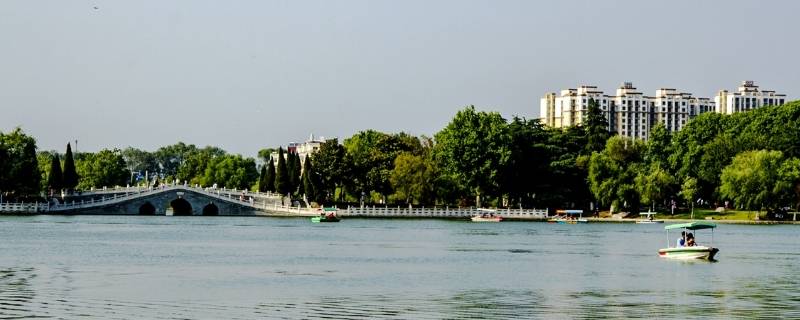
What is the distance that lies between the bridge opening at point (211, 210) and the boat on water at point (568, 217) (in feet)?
113

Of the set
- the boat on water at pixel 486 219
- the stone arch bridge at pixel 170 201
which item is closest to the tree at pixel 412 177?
the boat on water at pixel 486 219

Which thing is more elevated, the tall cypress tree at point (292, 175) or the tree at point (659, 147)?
the tree at point (659, 147)

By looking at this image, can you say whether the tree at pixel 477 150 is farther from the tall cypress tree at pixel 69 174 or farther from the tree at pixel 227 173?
the tree at pixel 227 173

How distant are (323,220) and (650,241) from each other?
42.8 m

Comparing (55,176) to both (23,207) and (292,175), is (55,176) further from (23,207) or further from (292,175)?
(292,175)

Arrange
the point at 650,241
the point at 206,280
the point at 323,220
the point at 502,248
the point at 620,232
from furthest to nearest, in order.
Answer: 1. the point at 323,220
2. the point at 620,232
3. the point at 650,241
4. the point at 502,248
5. the point at 206,280

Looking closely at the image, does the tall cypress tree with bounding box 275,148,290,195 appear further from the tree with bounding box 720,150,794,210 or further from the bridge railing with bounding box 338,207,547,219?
the tree with bounding box 720,150,794,210

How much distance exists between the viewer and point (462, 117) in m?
130

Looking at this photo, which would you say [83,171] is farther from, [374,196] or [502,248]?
[502,248]

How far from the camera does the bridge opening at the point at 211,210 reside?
5482 inches

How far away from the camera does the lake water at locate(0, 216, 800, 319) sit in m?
37.3

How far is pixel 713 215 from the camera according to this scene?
123562 mm

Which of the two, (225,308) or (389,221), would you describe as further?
(389,221)

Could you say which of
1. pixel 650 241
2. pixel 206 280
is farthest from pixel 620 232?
pixel 206 280
